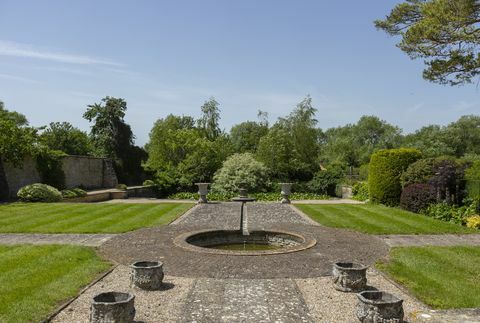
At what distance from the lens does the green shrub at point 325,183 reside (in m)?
30.5

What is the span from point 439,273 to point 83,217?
10798 millimetres

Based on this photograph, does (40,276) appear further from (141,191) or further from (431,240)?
(141,191)

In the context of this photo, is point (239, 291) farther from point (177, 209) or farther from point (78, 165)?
point (78, 165)

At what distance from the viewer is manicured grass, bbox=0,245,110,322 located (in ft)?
18.1

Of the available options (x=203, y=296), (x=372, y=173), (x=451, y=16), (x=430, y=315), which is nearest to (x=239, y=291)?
(x=203, y=296)

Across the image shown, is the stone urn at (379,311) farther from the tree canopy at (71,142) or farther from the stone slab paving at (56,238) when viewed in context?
the tree canopy at (71,142)

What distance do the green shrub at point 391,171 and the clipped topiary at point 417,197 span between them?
0.99 meters

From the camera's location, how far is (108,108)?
3338 centimetres

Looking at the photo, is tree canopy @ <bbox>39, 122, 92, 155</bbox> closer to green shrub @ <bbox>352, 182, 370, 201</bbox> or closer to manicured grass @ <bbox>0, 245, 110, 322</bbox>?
green shrub @ <bbox>352, 182, 370, 201</bbox>

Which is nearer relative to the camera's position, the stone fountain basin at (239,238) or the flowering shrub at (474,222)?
the stone fountain basin at (239,238)

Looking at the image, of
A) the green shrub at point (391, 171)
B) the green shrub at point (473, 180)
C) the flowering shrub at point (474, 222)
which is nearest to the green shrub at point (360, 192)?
the green shrub at point (391, 171)

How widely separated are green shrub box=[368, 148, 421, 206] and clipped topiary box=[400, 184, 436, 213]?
99 centimetres

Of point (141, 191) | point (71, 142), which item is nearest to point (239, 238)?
point (141, 191)

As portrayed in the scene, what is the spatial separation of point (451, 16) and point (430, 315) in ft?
30.4
